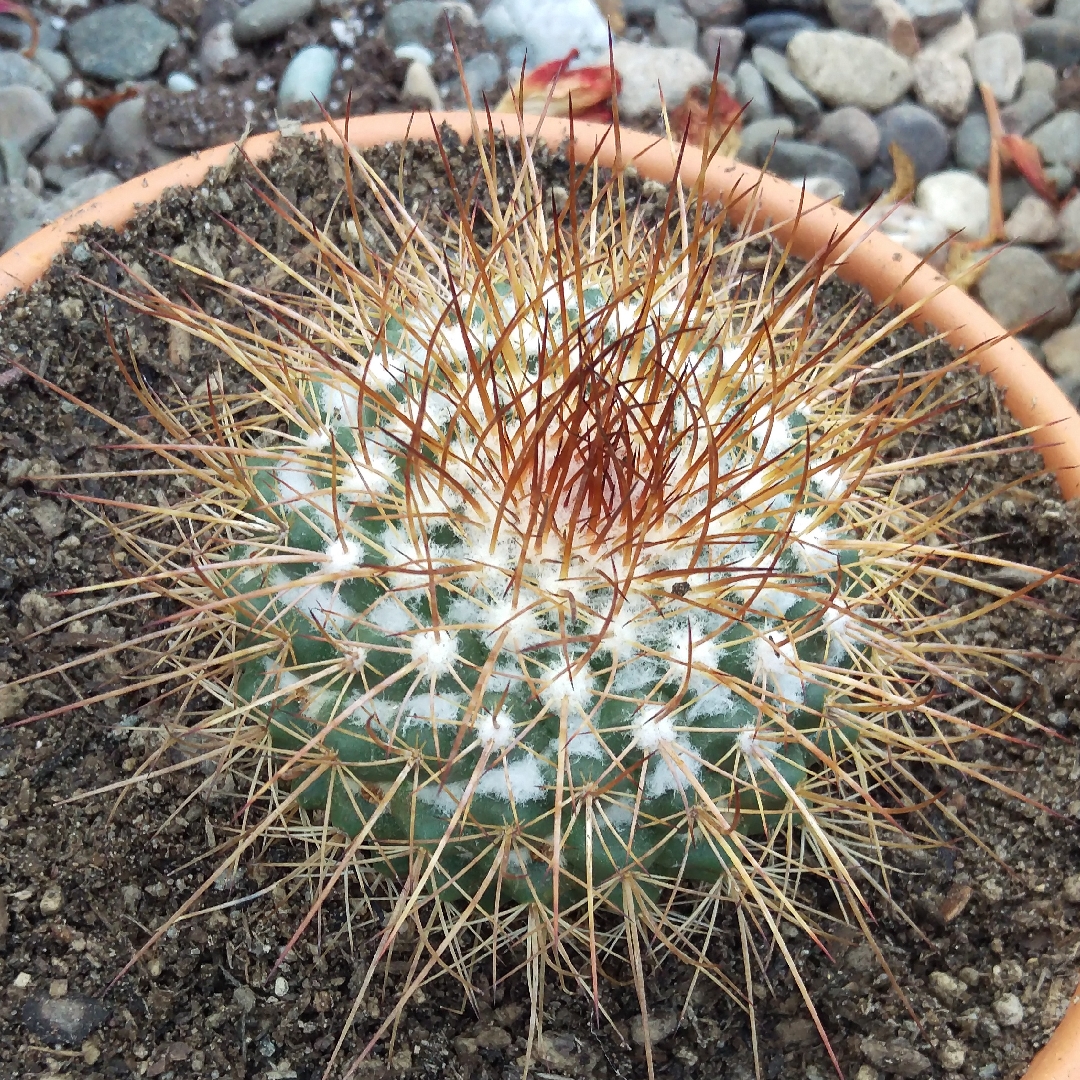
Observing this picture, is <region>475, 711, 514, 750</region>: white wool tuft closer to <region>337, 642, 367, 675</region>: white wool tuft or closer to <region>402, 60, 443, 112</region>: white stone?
<region>337, 642, 367, 675</region>: white wool tuft

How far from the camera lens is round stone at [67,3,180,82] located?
6.80 feet

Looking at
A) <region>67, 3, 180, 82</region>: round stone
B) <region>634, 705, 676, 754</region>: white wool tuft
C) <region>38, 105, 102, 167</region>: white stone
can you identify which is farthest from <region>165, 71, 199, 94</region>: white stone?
<region>634, 705, 676, 754</region>: white wool tuft

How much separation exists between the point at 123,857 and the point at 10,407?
22.8 inches

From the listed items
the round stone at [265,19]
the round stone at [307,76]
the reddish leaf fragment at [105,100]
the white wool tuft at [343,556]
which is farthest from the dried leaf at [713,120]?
the white wool tuft at [343,556]

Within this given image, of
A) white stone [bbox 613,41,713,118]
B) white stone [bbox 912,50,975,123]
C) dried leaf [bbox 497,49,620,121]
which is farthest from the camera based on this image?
white stone [bbox 912,50,975,123]

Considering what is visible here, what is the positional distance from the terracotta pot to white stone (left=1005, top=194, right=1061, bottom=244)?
61cm

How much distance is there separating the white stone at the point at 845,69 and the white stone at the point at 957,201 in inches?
9.5

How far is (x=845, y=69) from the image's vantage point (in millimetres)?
2229

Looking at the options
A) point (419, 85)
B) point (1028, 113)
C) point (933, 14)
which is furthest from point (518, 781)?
point (933, 14)

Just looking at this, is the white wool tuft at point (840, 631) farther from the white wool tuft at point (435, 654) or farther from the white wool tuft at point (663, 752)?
the white wool tuft at point (435, 654)

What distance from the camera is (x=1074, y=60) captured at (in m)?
2.34

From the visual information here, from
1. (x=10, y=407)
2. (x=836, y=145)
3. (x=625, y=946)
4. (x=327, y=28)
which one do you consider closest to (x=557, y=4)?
(x=327, y=28)

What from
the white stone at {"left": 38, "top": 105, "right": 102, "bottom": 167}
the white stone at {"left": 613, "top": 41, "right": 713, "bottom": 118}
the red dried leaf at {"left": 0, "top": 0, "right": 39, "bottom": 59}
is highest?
the white stone at {"left": 613, "top": 41, "right": 713, "bottom": 118}

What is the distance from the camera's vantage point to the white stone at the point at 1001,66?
89.7 inches
